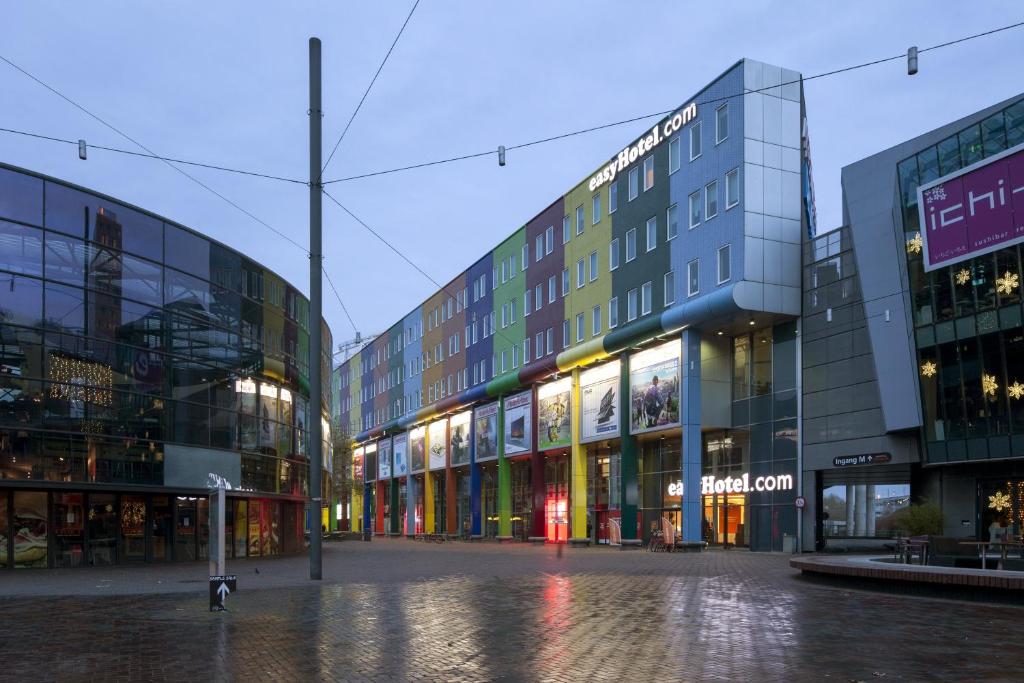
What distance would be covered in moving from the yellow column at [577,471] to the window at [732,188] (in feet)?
55.1

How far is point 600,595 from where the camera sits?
2000cm

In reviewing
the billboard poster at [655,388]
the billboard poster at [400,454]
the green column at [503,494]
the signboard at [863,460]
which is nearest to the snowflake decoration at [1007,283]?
the signboard at [863,460]

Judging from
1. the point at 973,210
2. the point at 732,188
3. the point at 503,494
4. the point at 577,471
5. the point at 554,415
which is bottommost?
the point at 503,494

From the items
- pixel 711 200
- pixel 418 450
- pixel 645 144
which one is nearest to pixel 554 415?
pixel 645 144

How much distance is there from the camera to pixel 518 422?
66375 millimetres

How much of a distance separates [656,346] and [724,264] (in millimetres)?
6868

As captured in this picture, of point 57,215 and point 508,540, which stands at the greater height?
point 57,215

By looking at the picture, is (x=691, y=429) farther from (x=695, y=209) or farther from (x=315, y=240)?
(x=315, y=240)

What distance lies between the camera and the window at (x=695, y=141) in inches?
1864

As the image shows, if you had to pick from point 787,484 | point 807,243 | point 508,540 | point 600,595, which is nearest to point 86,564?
point 600,595

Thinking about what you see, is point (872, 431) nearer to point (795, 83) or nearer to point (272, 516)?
point (795, 83)

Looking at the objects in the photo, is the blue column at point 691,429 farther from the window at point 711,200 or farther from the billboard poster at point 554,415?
the billboard poster at point 554,415

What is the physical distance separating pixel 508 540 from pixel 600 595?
161 feet

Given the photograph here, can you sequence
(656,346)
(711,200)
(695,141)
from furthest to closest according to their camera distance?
(656,346)
(695,141)
(711,200)
